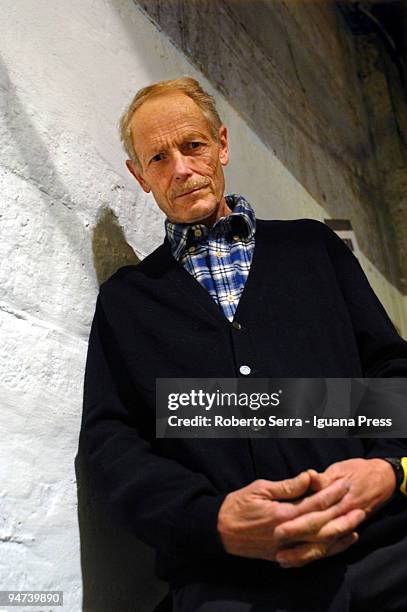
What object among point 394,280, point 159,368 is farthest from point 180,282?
point 394,280

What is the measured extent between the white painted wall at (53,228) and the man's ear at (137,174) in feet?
0.19

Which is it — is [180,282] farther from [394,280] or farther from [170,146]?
[394,280]

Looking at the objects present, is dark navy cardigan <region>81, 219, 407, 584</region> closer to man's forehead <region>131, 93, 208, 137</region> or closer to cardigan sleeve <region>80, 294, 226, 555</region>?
cardigan sleeve <region>80, 294, 226, 555</region>

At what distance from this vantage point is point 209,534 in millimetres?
1064

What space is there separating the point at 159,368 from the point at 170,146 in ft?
1.45

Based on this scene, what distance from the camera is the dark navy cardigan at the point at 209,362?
1.12 m

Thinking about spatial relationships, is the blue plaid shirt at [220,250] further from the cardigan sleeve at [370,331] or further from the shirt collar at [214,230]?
the cardigan sleeve at [370,331]

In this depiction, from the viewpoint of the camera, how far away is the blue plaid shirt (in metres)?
1.39

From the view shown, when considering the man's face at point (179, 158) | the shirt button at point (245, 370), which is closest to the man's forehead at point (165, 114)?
the man's face at point (179, 158)

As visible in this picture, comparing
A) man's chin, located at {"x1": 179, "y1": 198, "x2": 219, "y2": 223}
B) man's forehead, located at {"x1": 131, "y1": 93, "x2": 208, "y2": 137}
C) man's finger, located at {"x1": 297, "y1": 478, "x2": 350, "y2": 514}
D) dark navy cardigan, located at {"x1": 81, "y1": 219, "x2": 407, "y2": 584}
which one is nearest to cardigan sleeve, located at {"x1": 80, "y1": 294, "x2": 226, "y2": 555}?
dark navy cardigan, located at {"x1": 81, "y1": 219, "x2": 407, "y2": 584}

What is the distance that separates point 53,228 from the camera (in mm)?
1453

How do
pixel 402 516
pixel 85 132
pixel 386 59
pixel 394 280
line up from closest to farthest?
pixel 402 516 < pixel 85 132 < pixel 394 280 < pixel 386 59

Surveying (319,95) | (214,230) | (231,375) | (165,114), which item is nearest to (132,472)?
(231,375)

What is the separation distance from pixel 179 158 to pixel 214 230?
0.16 m
